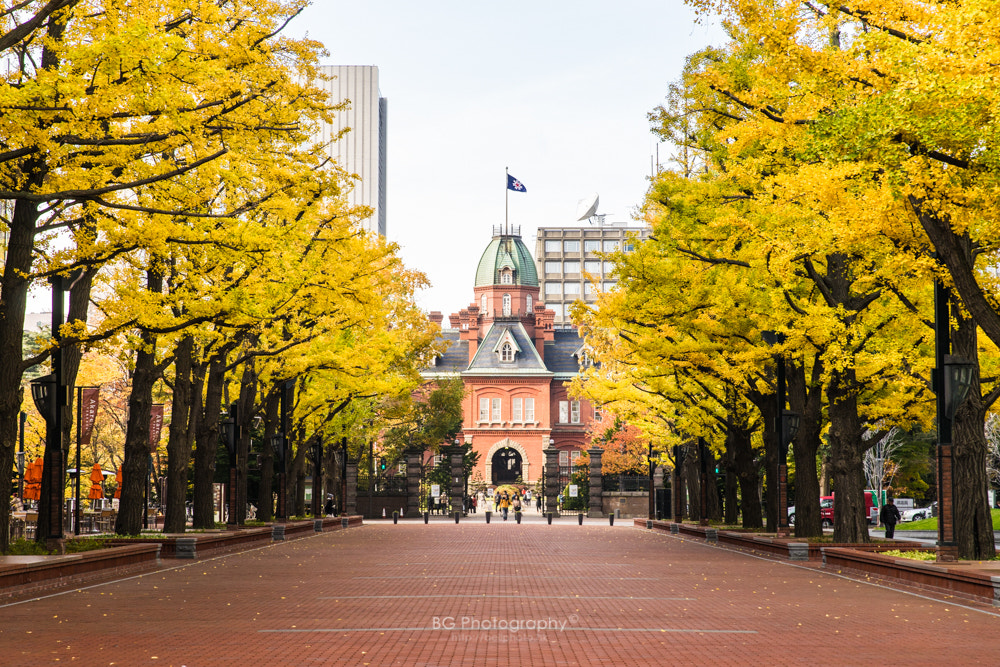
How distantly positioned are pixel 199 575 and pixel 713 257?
12.0 metres

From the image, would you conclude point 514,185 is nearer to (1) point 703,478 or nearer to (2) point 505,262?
(2) point 505,262

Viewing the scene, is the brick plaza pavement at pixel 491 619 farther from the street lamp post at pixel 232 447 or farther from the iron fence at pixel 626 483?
the iron fence at pixel 626 483

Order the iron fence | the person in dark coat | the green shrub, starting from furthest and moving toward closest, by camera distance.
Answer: the iron fence, the person in dark coat, the green shrub

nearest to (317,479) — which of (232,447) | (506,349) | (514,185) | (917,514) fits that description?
(232,447)

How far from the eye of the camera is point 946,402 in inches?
624

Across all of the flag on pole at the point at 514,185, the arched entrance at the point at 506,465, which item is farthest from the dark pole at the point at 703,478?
the flag on pole at the point at 514,185

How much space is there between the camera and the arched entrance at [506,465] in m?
87.4

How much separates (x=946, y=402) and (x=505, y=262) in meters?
79.6

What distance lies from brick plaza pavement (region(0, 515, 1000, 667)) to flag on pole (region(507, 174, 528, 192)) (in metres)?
71.9

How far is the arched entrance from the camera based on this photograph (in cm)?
8744

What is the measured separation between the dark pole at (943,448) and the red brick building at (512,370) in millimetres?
66921

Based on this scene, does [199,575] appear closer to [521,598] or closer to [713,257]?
[521,598]

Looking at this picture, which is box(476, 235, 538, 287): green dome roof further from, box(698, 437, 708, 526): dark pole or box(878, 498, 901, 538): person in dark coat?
box(878, 498, 901, 538): person in dark coat

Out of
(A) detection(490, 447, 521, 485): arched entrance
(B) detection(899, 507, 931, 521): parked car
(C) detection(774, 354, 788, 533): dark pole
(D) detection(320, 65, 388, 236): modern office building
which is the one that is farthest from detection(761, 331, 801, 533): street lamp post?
(D) detection(320, 65, 388, 236): modern office building
